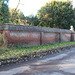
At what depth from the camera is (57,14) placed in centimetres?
2375

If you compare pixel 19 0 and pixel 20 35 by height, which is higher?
pixel 19 0

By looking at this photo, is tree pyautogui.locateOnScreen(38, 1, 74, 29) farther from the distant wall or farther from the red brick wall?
the distant wall

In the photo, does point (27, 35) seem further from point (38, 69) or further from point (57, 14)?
point (57, 14)

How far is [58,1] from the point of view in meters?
25.4

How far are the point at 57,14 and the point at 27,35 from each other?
1616cm

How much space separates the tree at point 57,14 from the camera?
23.3 meters

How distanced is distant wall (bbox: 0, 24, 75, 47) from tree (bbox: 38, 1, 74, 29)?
10.2 meters

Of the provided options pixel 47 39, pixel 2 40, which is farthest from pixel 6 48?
pixel 47 39

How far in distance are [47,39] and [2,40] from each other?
19.7 feet

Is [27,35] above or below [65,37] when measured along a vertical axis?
above

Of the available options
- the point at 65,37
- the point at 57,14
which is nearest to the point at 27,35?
the point at 65,37

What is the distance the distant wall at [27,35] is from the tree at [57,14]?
33.4 ft

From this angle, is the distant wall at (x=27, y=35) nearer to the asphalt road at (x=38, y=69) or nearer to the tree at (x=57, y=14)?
the asphalt road at (x=38, y=69)

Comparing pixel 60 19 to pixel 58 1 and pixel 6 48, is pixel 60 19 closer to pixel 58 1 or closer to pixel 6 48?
pixel 58 1
